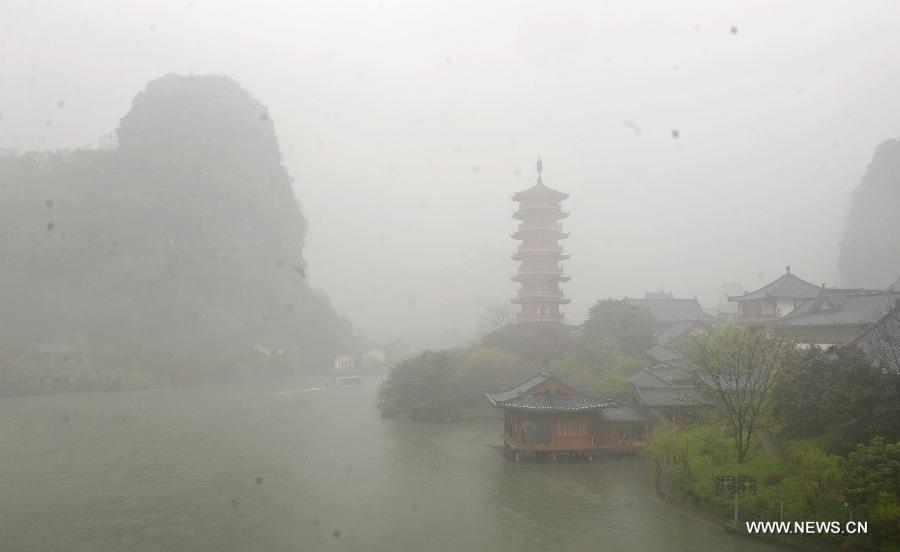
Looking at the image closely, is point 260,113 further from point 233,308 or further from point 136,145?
point 233,308

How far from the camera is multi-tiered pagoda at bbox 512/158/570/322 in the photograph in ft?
112

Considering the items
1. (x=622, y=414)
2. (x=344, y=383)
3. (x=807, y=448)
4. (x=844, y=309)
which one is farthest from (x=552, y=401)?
(x=344, y=383)

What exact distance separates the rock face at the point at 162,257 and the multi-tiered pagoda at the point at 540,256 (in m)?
21.8

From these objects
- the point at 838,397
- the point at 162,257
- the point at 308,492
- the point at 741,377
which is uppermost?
the point at 162,257

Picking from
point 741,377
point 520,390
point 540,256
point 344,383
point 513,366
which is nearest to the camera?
point 741,377

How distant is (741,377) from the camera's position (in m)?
17.9

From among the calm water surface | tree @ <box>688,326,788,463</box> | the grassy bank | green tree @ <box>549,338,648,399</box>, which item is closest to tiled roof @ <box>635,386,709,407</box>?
tree @ <box>688,326,788,463</box>

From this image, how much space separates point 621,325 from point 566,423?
11.7 m

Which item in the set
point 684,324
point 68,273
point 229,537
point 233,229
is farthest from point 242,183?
point 229,537

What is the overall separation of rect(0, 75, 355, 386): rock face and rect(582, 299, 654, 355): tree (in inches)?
994

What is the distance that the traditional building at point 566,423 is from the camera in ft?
62.6

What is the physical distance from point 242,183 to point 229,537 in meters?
43.9

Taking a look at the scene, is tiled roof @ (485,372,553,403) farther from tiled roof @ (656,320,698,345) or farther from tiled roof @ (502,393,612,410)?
tiled roof @ (656,320,698,345)

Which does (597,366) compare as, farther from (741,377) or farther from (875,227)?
(875,227)
